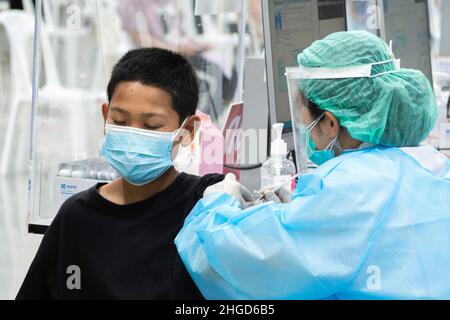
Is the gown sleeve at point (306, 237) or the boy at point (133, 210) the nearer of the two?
the gown sleeve at point (306, 237)

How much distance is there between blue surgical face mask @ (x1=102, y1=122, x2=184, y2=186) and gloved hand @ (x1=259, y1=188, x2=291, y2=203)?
259 millimetres

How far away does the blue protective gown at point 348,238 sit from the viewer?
1689 mm

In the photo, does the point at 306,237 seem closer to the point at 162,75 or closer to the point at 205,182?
the point at 205,182

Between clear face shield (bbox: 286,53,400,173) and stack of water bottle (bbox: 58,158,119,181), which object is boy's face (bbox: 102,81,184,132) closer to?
clear face shield (bbox: 286,53,400,173)

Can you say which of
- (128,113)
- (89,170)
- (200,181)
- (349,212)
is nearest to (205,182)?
(200,181)

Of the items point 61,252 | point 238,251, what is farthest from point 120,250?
point 238,251

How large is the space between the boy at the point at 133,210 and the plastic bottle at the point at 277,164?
50cm

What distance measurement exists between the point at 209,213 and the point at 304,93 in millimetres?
371

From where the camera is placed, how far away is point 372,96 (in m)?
1.84

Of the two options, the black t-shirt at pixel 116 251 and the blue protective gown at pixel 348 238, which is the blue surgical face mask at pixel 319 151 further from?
the black t-shirt at pixel 116 251

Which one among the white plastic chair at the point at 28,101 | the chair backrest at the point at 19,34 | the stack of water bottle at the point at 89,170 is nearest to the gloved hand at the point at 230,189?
the stack of water bottle at the point at 89,170

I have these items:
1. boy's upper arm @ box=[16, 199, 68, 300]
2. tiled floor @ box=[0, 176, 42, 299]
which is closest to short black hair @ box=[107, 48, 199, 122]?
boy's upper arm @ box=[16, 199, 68, 300]
